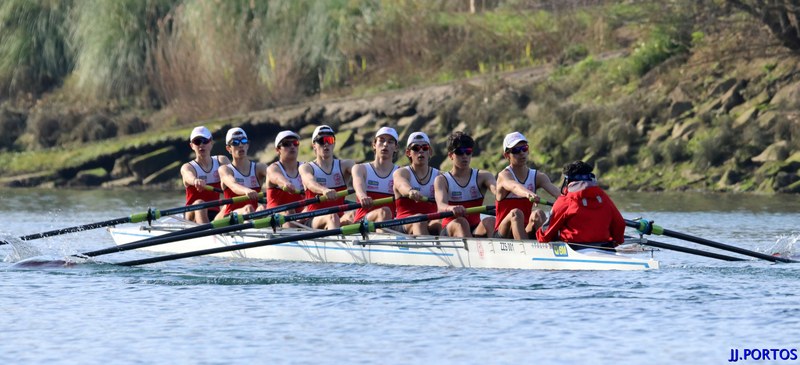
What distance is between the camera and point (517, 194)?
13.8m

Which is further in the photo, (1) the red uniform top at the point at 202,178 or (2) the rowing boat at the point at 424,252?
(1) the red uniform top at the point at 202,178

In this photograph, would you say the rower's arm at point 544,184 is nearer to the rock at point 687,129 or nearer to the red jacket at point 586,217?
the red jacket at point 586,217

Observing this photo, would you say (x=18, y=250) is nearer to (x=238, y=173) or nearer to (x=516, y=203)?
(x=238, y=173)

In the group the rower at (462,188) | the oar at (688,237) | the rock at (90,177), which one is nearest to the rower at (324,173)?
the rower at (462,188)

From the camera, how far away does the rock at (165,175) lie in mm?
32031

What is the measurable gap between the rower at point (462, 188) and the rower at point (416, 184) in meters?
0.30

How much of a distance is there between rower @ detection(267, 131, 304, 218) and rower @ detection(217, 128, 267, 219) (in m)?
0.27

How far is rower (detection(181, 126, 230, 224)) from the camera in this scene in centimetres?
1775

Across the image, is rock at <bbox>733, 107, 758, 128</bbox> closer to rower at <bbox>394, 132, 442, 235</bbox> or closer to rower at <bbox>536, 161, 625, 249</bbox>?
rower at <bbox>394, 132, 442, 235</bbox>

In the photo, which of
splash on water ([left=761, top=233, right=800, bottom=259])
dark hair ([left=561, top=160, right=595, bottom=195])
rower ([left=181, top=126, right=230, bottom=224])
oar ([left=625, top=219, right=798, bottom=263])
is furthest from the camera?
rower ([left=181, top=126, right=230, bottom=224])

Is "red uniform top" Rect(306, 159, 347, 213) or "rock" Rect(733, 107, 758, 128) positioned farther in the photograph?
"rock" Rect(733, 107, 758, 128)

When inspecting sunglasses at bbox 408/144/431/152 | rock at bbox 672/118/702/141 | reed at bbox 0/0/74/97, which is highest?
reed at bbox 0/0/74/97

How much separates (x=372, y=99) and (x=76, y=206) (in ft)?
27.2

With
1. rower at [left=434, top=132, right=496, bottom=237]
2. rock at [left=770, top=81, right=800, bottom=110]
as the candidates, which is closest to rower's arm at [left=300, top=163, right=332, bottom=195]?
rower at [left=434, top=132, right=496, bottom=237]
